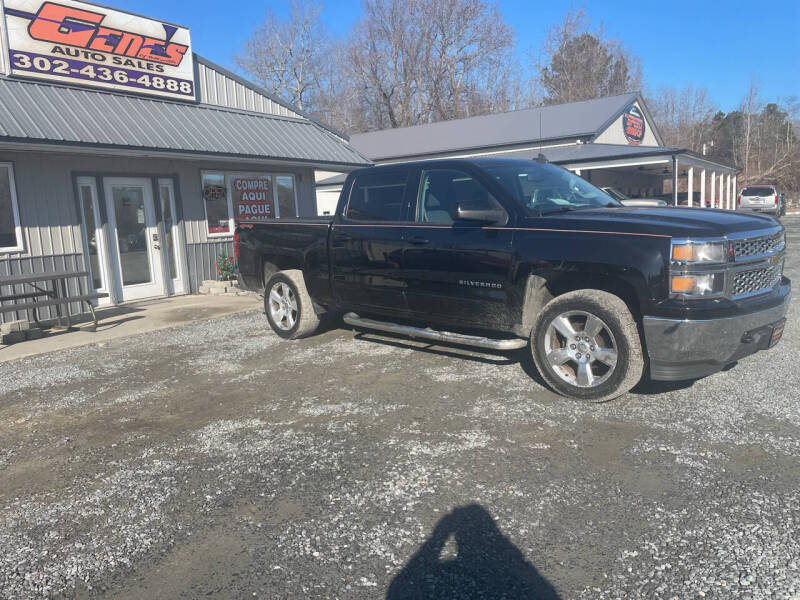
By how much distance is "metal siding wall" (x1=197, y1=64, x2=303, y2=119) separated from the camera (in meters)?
12.6

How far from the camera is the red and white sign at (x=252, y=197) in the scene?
43.4 ft

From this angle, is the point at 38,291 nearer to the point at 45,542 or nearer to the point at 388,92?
the point at 45,542

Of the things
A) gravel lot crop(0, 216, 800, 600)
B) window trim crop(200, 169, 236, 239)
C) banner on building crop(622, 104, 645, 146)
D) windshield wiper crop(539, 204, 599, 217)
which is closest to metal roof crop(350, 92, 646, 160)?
banner on building crop(622, 104, 645, 146)

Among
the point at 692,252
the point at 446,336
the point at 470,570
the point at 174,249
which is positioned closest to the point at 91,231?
the point at 174,249

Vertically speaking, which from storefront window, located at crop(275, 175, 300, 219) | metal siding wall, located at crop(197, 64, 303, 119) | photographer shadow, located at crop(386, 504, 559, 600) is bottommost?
photographer shadow, located at crop(386, 504, 559, 600)

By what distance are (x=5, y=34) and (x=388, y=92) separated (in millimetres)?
39510

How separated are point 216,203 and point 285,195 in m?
1.87

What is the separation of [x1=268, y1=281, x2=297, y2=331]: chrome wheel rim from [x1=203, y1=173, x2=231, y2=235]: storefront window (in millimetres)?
5465

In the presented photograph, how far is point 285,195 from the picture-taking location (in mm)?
14281

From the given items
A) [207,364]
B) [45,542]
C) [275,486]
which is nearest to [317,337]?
[207,364]

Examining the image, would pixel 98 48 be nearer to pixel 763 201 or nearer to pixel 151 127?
pixel 151 127

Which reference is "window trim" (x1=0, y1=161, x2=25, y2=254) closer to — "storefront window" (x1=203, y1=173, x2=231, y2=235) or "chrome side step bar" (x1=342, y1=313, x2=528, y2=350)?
"storefront window" (x1=203, y1=173, x2=231, y2=235)

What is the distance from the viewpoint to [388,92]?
154ft

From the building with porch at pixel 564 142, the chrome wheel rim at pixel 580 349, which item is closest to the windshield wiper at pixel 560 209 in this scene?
the chrome wheel rim at pixel 580 349
